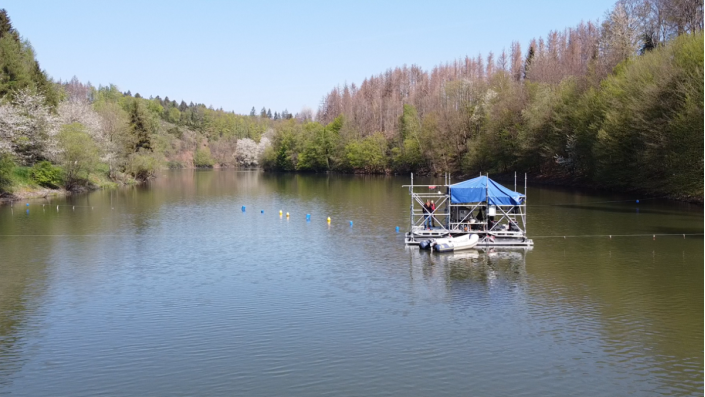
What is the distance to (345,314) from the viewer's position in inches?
827

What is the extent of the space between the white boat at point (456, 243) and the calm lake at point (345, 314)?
700 millimetres

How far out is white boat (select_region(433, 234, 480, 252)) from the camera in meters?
31.5

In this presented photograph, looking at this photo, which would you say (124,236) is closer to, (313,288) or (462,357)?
(313,288)

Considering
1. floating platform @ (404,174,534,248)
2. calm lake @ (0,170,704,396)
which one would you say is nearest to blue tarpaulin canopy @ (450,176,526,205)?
floating platform @ (404,174,534,248)

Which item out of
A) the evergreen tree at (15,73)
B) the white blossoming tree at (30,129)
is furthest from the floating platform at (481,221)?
the evergreen tree at (15,73)

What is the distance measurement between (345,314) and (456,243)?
12288 mm

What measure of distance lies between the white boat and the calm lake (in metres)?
0.70

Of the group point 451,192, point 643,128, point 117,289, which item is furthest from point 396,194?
point 117,289

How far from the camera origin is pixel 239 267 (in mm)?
29203

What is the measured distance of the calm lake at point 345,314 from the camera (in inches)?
611

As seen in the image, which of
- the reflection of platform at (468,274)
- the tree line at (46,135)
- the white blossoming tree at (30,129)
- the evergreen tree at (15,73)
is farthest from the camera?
the evergreen tree at (15,73)

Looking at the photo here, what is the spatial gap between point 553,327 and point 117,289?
55.4ft

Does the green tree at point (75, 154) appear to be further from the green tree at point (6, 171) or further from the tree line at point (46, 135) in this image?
the green tree at point (6, 171)

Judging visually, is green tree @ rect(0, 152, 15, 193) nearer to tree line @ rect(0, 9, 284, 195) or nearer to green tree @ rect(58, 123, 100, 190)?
tree line @ rect(0, 9, 284, 195)
